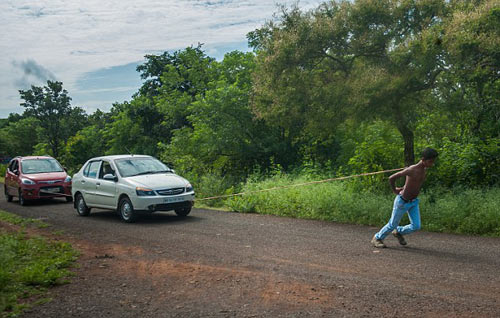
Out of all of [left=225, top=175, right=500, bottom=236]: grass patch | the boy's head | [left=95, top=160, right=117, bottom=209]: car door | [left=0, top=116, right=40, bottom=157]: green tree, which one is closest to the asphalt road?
[left=225, top=175, right=500, bottom=236]: grass patch

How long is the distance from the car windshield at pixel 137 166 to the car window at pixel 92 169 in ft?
2.97

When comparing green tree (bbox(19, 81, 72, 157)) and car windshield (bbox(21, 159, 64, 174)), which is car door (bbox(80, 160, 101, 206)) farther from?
green tree (bbox(19, 81, 72, 157))

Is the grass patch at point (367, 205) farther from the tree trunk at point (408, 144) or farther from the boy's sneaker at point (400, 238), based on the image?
the boy's sneaker at point (400, 238)

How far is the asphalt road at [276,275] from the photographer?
17.6ft

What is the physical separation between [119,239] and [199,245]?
207cm

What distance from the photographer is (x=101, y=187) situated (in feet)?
44.8

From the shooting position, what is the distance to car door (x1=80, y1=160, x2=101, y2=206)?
1403 centimetres

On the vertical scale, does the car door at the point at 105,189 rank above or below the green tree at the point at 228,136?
below

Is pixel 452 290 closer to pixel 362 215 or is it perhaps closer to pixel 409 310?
pixel 409 310

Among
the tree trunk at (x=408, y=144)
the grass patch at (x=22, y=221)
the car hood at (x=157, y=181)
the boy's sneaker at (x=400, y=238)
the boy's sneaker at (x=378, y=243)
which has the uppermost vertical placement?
the tree trunk at (x=408, y=144)

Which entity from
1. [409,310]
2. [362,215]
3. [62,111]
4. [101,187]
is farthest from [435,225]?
[62,111]

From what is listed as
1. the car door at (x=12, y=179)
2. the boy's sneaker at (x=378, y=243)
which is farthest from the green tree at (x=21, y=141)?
the boy's sneaker at (x=378, y=243)

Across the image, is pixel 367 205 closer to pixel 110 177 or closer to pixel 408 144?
A: pixel 408 144

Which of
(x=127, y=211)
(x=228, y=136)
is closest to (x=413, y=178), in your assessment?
(x=127, y=211)
